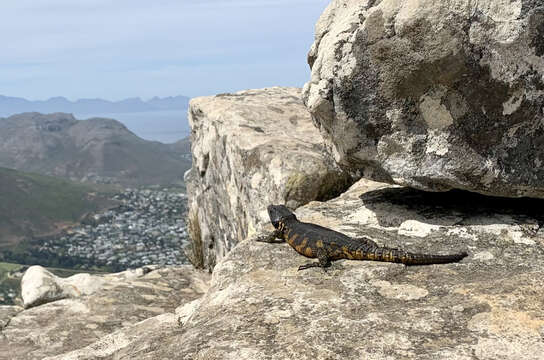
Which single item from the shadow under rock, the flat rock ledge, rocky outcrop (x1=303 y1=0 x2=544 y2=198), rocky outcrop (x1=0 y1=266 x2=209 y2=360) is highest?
rocky outcrop (x1=303 y1=0 x2=544 y2=198)

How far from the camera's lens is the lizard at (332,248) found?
7071 mm

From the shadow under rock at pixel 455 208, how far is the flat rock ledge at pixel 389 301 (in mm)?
32

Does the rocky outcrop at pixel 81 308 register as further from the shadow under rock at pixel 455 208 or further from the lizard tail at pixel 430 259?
the lizard tail at pixel 430 259

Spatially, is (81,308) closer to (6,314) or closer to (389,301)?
(6,314)

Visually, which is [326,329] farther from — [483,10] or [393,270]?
[483,10]

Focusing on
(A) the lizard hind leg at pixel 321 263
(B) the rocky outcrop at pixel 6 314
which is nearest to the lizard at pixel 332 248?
(A) the lizard hind leg at pixel 321 263

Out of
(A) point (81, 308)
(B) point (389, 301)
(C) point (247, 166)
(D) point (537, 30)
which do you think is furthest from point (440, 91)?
(A) point (81, 308)

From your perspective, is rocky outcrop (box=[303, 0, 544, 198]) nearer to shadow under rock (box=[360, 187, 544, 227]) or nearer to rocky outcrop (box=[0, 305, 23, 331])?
shadow under rock (box=[360, 187, 544, 227])

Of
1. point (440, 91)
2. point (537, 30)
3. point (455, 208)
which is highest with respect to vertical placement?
point (537, 30)

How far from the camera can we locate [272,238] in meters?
9.06

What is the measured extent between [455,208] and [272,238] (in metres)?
3.24

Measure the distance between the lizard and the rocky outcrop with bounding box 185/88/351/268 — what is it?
3017 millimetres

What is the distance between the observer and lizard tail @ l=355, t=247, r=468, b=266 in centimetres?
698

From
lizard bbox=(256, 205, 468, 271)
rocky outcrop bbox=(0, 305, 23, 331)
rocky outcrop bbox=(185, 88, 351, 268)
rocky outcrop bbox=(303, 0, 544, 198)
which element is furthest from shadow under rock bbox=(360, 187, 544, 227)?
rocky outcrop bbox=(0, 305, 23, 331)
